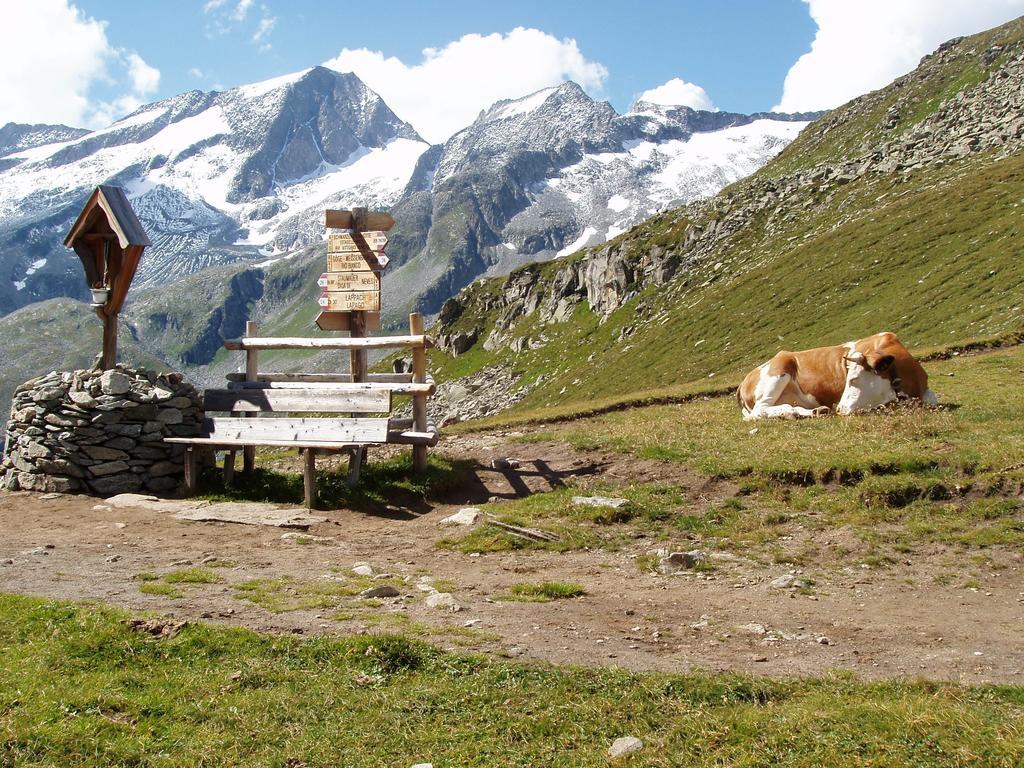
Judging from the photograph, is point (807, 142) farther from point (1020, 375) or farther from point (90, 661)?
point (90, 661)

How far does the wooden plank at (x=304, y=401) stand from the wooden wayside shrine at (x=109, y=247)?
10.1 ft

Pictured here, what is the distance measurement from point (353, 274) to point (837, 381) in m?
11.1

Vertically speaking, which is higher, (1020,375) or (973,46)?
(973,46)

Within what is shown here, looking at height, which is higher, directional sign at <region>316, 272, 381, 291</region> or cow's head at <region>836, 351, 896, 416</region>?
directional sign at <region>316, 272, 381, 291</region>

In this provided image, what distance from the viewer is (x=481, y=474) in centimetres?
1675

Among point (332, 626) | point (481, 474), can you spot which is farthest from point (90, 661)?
point (481, 474)

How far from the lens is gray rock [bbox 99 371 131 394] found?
16922mm

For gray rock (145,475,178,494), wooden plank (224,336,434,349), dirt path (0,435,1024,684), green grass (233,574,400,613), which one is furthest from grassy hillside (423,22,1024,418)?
green grass (233,574,400,613)

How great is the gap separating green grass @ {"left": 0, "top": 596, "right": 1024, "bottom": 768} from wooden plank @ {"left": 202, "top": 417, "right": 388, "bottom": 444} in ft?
27.6

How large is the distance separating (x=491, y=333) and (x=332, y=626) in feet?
451

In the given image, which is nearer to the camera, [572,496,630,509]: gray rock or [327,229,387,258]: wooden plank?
[572,496,630,509]: gray rock

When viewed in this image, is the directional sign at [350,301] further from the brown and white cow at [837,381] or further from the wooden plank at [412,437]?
the brown and white cow at [837,381]

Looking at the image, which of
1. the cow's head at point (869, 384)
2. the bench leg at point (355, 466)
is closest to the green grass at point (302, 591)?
the bench leg at point (355, 466)

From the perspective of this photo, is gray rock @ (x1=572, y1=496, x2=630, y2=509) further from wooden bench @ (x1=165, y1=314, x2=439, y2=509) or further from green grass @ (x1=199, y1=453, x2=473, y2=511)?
wooden bench @ (x1=165, y1=314, x2=439, y2=509)
